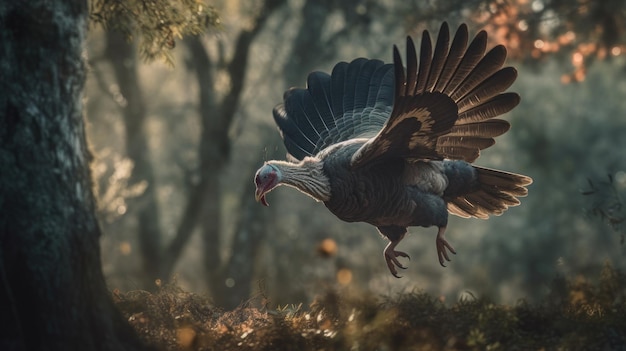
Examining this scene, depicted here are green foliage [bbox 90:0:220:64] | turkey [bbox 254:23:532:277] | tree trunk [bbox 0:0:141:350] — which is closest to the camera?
tree trunk [bbox 0:0:141:350]

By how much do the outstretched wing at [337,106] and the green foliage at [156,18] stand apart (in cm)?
170

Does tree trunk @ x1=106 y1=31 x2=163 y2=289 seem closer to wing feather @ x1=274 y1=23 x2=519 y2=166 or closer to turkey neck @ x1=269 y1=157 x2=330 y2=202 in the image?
wing feather @ x1=274 y1=23 x2=519 y2=166

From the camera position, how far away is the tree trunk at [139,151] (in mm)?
15594

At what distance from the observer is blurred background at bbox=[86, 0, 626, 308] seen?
13.2 meters

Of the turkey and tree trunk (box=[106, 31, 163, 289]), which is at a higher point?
tree trunk (box=[106, 31, 163, 289])

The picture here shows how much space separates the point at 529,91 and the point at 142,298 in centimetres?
2340

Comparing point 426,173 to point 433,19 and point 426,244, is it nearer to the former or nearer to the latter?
point 433,19

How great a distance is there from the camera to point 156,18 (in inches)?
259

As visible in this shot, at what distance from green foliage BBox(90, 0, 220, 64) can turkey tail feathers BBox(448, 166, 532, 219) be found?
3.12 metres

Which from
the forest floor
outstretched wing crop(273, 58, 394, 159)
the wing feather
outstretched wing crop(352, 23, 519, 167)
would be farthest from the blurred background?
the forest floor

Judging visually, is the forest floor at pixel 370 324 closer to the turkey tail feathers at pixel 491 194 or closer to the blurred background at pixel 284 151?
the turkey tail feathers at pixel 491 194

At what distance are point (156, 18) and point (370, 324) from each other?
3207mm

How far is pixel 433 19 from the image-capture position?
10.2 metres

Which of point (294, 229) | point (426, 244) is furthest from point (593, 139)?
point (294, 229)
